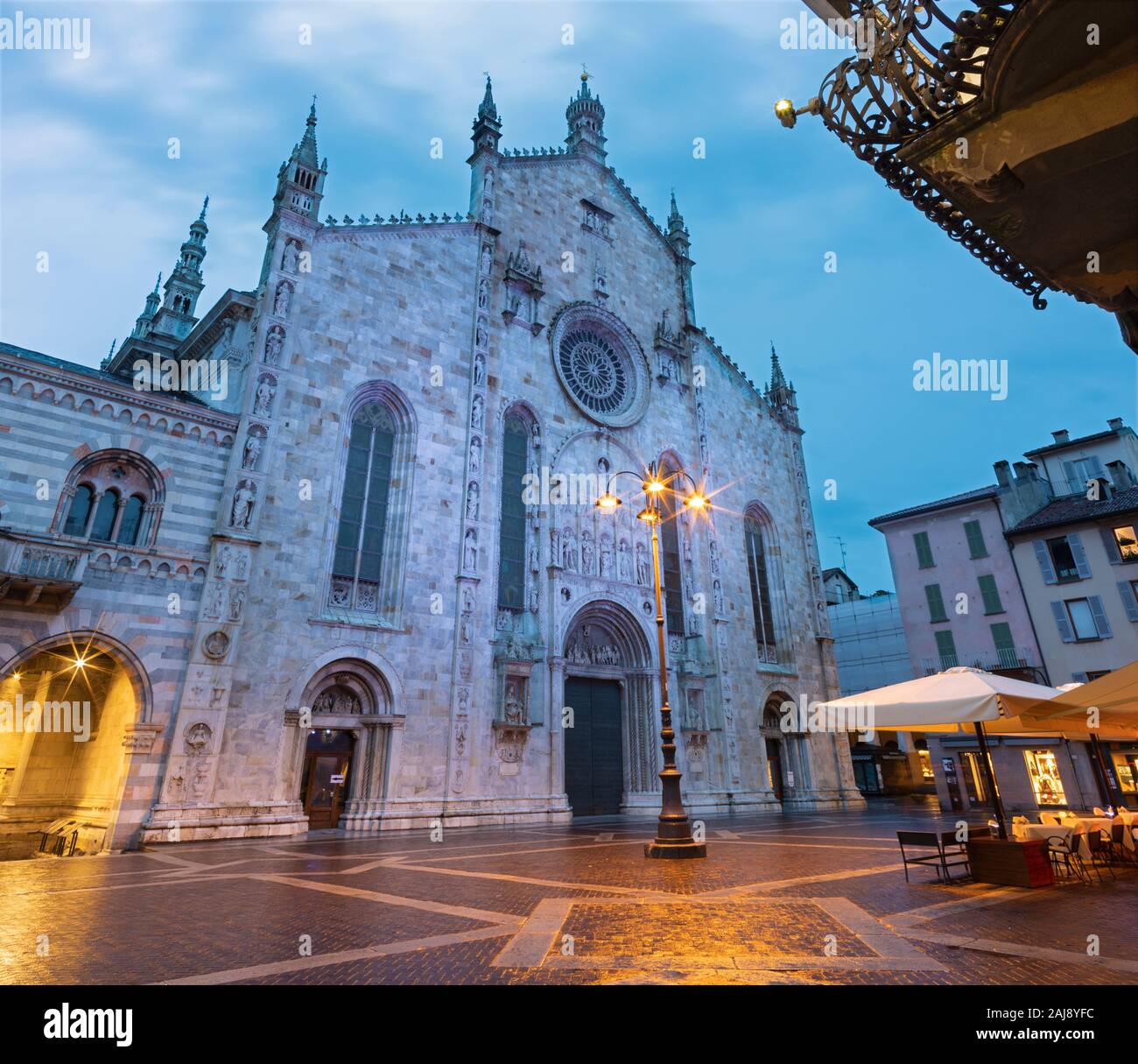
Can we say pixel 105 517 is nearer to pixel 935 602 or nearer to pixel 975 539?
pixel 935 602

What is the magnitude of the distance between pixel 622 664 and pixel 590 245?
18819 mm

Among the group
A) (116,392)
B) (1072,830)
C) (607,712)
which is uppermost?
(116,392)

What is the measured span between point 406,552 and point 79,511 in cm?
828

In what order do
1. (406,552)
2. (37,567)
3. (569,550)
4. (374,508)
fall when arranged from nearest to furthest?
(37,567) → (406,552) → (374,508) → (569,550)

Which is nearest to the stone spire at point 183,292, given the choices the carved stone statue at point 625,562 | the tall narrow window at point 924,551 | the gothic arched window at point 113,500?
the gothic arched window at point 113,500

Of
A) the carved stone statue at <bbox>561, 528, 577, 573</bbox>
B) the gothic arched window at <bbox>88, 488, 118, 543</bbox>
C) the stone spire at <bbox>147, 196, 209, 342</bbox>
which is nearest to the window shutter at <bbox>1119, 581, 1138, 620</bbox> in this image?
the carved stone statue at <bbox>561, 528, 577, 573</bbox>

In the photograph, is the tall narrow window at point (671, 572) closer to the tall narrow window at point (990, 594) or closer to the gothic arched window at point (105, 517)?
the tall narrow window at point (990, 594)

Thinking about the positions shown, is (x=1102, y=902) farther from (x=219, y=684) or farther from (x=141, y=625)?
(x=141, y=625)

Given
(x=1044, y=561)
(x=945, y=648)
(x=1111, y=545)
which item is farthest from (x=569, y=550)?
(x=1111, y=545)

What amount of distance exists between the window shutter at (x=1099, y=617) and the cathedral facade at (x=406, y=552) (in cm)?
1087

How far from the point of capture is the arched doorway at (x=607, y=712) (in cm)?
2377

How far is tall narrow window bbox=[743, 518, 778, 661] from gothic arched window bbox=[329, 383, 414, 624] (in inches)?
695

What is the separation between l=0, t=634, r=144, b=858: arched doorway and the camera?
15.4 m

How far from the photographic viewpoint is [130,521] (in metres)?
16.6
